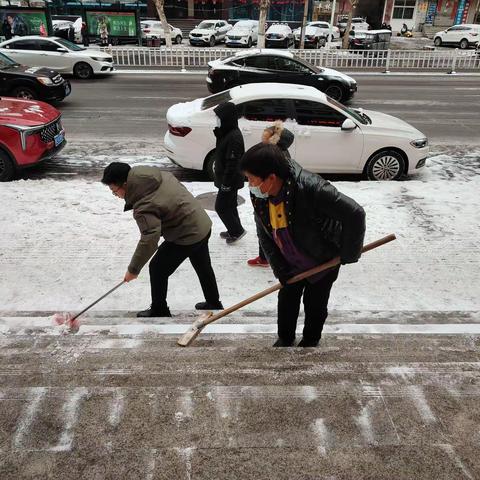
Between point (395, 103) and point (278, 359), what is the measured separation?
13477 mm

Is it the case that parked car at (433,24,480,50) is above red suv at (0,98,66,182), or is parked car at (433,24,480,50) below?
above

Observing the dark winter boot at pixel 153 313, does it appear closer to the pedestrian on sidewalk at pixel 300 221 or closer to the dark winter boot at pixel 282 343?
the dark winter boot at pixel 282 343

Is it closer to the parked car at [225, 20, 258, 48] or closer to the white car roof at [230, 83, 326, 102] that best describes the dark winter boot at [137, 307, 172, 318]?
the white car roof at [230, 83, 326, 102]

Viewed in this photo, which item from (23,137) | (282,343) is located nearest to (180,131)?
(23,137)

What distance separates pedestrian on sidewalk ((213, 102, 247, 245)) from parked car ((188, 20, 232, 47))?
91.3 ft

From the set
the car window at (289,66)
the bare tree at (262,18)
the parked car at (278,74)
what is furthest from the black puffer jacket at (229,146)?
the bare tree at (262,18)

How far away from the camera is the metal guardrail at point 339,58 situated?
71.0 feet

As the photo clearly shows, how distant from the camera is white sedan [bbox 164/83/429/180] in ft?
25.7

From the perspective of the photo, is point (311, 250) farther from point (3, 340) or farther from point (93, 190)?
point (93, 190)

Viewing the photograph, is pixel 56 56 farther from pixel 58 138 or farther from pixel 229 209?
pixel 229 209

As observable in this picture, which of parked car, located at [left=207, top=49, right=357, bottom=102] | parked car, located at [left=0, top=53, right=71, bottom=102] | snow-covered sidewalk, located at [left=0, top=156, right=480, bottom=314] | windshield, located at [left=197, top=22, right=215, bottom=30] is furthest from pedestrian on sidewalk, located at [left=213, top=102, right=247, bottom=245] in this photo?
windshield, located at [left=197, top=22, right=215, bottom=30]

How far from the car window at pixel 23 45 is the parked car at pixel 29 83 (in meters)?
4.53

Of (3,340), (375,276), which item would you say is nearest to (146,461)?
(3,340)

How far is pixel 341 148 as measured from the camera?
7934 mm
